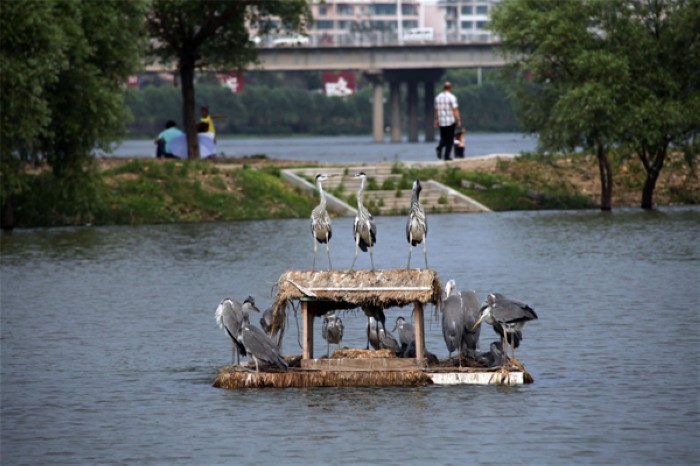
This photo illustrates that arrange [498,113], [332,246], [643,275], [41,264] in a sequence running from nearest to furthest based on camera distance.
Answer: [643,275] → [41,264] → [332,246] → [498,113]

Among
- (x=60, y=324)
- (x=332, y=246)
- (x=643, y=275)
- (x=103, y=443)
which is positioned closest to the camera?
(x=103, y=443)

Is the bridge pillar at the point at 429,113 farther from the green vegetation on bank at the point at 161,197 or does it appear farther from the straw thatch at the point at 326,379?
the straw thatch at the point at 326,379

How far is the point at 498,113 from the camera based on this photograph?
197875 millimetres

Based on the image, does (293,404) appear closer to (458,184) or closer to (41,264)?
(41,264)

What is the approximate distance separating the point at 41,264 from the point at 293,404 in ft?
76.8

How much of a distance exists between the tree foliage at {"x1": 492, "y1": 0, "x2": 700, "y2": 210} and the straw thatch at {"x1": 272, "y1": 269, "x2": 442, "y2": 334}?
3594 centimetres

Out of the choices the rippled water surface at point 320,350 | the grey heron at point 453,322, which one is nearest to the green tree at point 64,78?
the rippled water surface at point 320,350

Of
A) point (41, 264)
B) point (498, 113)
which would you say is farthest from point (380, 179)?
point (498, 113)

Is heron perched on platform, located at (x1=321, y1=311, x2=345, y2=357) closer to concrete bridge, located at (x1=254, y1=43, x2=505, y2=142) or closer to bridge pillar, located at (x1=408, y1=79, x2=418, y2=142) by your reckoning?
concrete bridge, located at (x1=254, y1=43, x2=505, y2=142)

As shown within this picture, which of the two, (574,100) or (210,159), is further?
(210,159)

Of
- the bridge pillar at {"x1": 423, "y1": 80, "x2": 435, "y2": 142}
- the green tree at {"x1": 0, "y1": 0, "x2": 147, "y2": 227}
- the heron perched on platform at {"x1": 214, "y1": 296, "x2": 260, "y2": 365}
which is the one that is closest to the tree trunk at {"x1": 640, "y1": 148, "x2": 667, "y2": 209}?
the green tree at {"x1": 0, "y1": 0, "x2": 147, "y2": 227}

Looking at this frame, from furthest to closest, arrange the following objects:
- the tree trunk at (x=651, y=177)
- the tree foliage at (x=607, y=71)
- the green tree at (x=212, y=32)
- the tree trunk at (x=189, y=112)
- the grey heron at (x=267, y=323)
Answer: the tree trunk at (x=189, y=112)
the green tree at (x=212, y=32)
the tree trunk at (x=651, y=177)
the tree foliage at (x=607, y=71)
the grey heron at (x=267, y=323)

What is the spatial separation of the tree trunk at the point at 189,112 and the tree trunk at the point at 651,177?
1778 centimetres

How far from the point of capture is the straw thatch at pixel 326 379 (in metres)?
23.2
